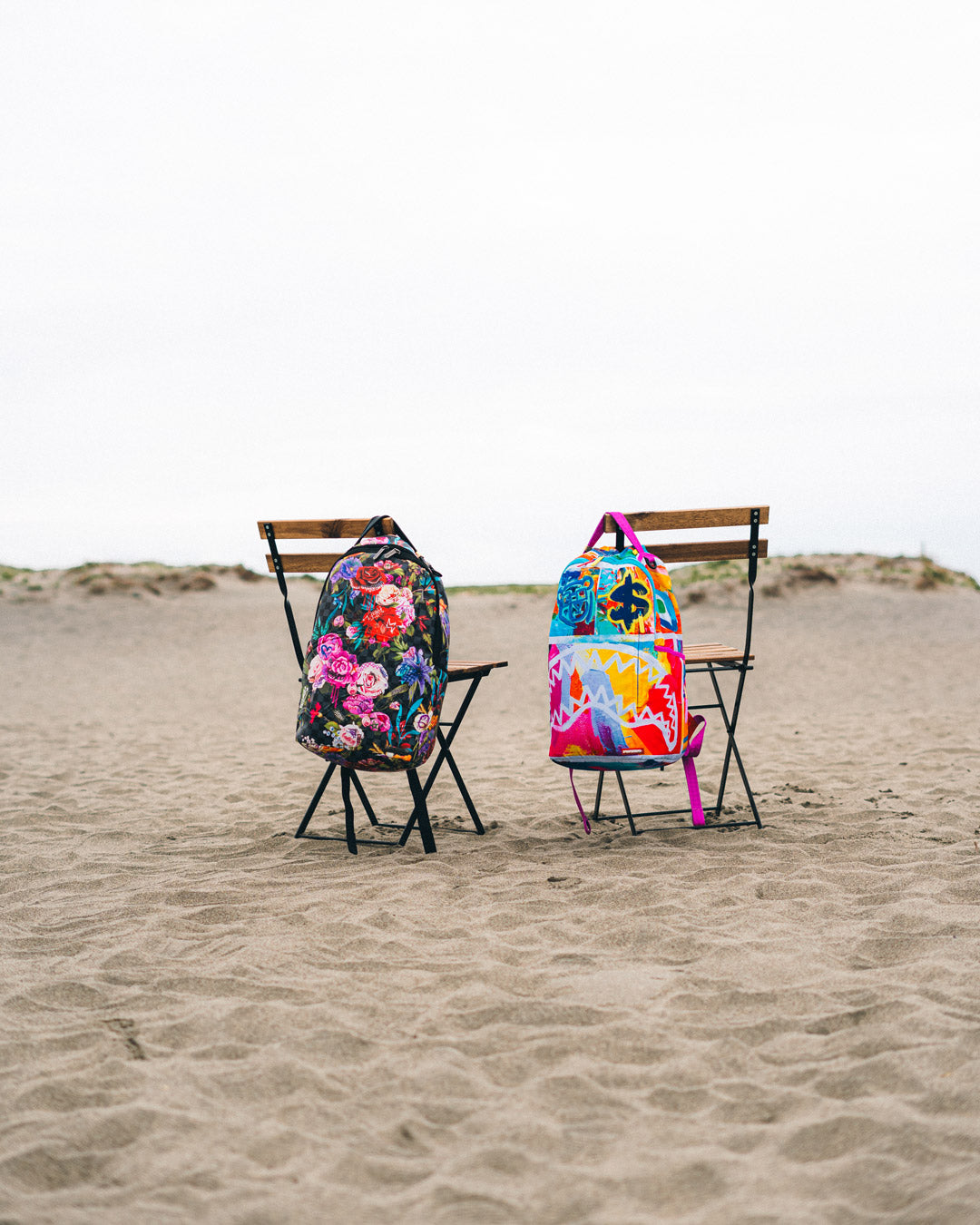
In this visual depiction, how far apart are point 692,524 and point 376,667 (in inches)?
63.4

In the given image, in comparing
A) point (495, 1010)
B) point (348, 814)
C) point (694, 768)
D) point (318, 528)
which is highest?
point (318, 528)

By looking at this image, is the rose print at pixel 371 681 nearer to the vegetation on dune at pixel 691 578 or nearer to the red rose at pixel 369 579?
the red rose at pixel 369 579

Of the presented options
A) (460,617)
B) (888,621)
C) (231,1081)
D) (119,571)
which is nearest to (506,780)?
(231,1081)

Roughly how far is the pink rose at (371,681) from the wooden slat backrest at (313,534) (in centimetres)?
60

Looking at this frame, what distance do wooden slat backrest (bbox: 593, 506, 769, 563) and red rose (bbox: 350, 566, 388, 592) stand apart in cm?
108

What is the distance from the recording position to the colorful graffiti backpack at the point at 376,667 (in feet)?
13.3

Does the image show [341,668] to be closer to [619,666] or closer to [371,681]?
[371,681]

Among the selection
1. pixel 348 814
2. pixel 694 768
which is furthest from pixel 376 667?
pixel 694 768

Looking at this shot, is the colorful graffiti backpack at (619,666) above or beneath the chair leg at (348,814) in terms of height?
above

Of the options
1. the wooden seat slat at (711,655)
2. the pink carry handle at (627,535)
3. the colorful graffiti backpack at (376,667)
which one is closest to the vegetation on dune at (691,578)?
the wooden seat slat at (711,655)

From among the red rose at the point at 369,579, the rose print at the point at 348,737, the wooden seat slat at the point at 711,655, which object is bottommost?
the rose print at the point at 348,737

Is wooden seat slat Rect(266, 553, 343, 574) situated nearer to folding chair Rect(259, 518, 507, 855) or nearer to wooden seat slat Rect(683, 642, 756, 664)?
folding chair Rect(259, 518, 507, 855)

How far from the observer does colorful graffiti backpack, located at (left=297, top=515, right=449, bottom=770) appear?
406cm

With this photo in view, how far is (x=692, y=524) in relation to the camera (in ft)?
14.8
